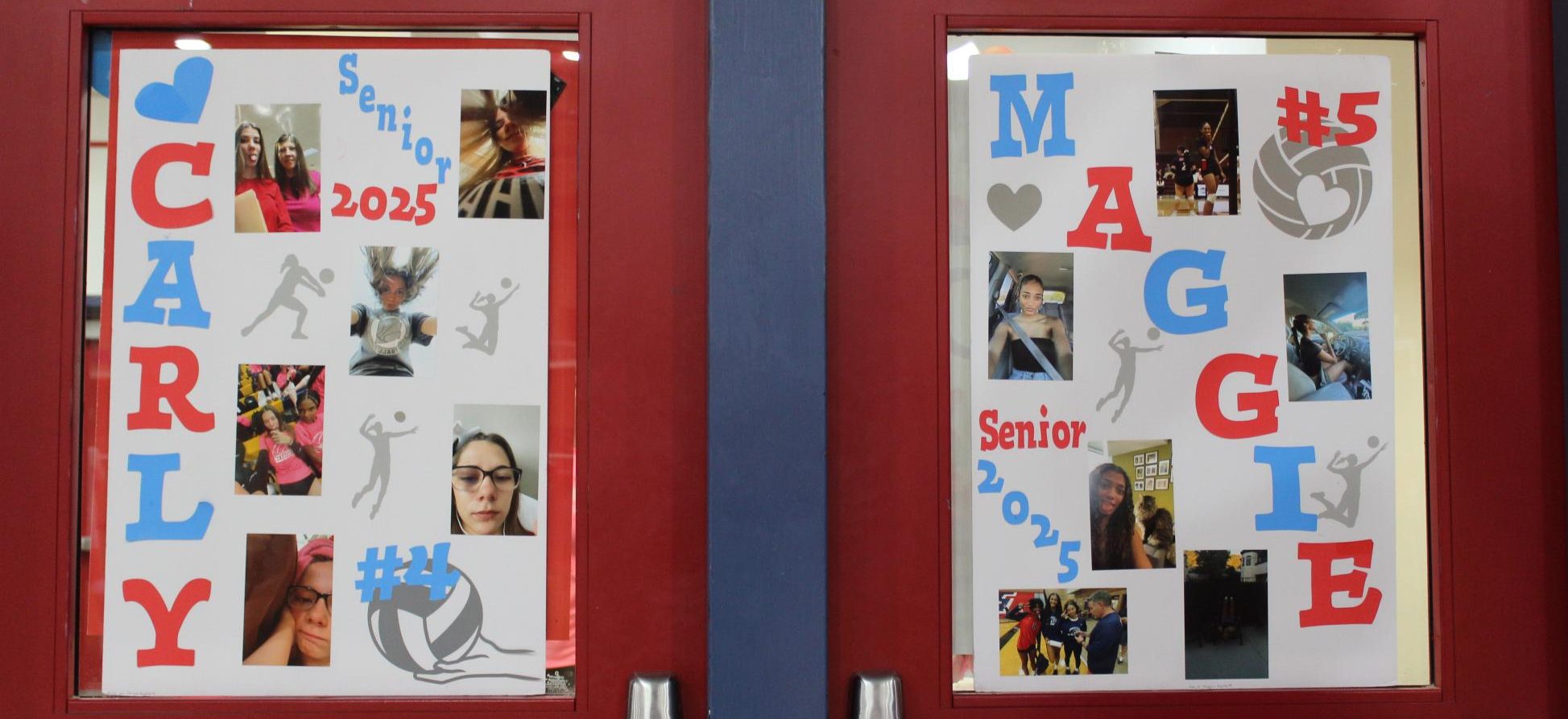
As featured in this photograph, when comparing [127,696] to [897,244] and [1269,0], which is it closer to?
[897,244]

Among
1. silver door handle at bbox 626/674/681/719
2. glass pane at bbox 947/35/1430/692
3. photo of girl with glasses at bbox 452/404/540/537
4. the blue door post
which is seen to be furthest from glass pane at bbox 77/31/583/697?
glass pane at bbox 947/35/1430/692

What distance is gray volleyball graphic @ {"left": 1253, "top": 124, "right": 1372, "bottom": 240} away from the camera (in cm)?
142

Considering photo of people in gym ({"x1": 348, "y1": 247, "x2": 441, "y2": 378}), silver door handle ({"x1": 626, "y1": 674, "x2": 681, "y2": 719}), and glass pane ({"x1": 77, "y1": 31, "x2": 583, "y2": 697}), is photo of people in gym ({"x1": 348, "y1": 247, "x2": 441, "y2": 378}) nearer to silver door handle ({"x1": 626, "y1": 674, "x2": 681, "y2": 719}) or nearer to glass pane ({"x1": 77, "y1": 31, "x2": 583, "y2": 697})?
glass pane ({"x1": 77, "y1": 31, "x2": 583, "y2": 697})

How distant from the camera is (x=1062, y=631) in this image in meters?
1.39

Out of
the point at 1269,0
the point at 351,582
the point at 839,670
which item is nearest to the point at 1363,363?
the point at 1269,0

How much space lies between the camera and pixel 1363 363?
141cm

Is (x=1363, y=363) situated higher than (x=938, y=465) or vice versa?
(x=1363, y=363)

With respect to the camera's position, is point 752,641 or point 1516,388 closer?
point 752,641

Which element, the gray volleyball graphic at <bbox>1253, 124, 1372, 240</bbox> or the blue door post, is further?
the gray volleyball graphic at <bbox>1253, 124, 1372, 240</bbox>

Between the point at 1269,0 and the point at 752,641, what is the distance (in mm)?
1261

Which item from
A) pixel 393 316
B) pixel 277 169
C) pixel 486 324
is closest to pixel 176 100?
pixel 277 169

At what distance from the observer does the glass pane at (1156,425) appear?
139 cm

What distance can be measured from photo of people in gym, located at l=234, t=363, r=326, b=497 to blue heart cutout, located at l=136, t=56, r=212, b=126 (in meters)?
0.40

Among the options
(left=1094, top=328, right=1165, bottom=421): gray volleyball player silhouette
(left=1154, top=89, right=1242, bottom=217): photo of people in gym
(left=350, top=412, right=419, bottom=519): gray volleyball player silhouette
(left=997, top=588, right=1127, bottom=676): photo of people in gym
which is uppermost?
(left=1154, top=89, right=1242, bottom=217): photo of people in gym
